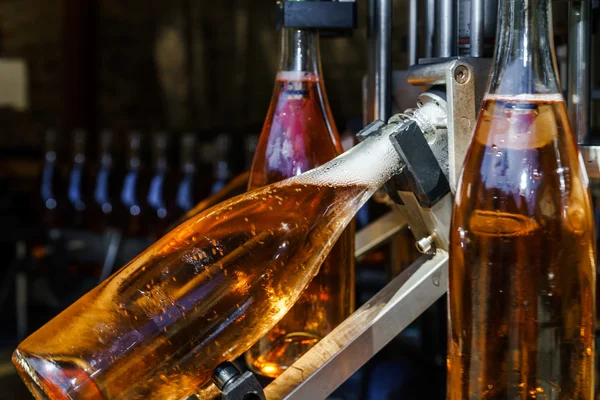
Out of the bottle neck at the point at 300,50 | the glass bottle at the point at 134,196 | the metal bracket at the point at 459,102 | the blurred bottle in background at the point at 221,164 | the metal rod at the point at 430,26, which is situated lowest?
the glass bottle at the point at 134,196

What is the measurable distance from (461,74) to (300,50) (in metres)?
0.15

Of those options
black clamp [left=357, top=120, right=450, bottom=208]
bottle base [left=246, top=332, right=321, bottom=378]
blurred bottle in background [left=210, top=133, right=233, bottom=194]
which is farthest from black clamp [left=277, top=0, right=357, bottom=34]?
blurred bottle in background [left=210, top=133, right=233, bottom=194]

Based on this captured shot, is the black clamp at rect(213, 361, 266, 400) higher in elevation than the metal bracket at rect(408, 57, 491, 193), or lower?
lower

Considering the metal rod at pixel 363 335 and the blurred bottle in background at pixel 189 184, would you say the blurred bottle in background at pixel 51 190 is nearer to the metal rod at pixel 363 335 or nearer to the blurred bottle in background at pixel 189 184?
the blurred bottle in background at pixel 189 184

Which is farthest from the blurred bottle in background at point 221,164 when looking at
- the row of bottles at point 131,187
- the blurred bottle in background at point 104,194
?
the blurred bottle in background at point 104,194

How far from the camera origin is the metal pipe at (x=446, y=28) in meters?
0.47

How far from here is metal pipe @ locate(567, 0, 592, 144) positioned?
504 mm

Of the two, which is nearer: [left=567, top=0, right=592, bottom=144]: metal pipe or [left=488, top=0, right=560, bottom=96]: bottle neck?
[left=488, top=0, right=560, bottom=96]: bottle neck

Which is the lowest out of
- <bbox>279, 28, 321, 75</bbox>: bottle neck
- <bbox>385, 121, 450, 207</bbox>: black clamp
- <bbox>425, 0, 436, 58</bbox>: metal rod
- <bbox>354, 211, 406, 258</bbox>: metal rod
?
<bbox>354, 211, 406, 258</bbox>: metal rod

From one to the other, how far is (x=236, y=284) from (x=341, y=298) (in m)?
0.16

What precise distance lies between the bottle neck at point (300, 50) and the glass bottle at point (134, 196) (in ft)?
5.99

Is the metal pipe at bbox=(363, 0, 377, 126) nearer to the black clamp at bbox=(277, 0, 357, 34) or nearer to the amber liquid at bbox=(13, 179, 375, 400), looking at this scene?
the black clamp at bbox=(277, 0, 357, 34)

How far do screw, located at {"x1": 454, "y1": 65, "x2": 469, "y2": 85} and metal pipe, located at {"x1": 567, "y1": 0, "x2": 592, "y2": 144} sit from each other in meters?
0.14

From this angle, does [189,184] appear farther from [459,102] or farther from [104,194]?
[459,102]
